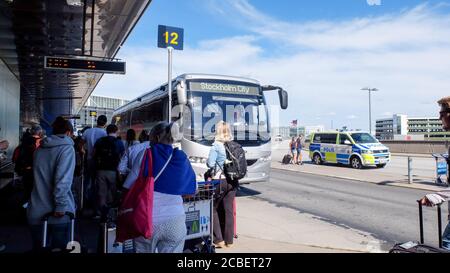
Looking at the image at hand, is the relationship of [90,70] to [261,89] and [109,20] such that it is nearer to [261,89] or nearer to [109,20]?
[109,20]

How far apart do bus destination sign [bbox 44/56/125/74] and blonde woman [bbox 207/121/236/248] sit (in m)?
5.33

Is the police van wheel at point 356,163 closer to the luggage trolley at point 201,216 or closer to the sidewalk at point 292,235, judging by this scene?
the sidewalk at point 292,235

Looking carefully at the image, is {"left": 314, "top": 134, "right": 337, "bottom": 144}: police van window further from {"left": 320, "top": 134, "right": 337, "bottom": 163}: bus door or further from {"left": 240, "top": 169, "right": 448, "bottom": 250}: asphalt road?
{"left": 240, "top": 169, "right": 448, "bottom": 250}: asphalt road

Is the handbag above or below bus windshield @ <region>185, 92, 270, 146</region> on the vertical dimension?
below

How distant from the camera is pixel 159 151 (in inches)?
120

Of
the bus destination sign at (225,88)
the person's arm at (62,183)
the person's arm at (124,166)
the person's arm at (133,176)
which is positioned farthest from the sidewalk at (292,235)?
the bus destination sign at (225,88)

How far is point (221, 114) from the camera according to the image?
393 inches

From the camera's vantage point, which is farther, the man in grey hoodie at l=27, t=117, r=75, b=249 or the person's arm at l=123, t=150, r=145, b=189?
the man in grey hoodie at l=27, t=117, r=75, b=249

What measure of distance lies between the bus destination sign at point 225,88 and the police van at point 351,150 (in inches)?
422

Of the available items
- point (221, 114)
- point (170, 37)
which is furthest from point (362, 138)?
point (170, 37)

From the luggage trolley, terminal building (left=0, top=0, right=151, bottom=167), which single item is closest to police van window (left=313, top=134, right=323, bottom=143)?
terminal building (left=0, top=0, right=151, bottom=167)

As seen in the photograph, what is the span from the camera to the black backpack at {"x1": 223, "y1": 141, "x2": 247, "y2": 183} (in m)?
5.53

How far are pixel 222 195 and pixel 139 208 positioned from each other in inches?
112

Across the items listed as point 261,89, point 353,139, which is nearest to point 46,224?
point 261,89
